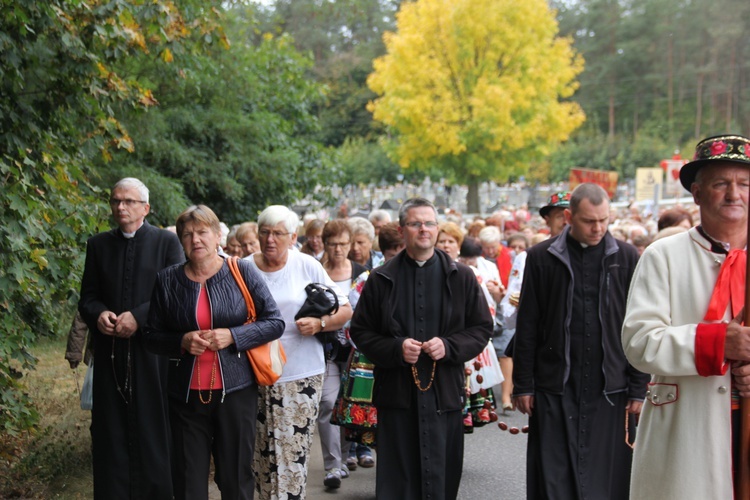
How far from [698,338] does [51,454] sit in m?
5.55

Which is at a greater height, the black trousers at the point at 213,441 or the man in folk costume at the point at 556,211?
the man in folk costume at the point at 556,211

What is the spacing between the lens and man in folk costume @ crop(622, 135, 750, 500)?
3.55 m

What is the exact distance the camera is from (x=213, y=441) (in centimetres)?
571

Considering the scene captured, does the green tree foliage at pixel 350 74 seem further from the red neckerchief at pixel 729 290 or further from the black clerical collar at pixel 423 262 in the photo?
the red neckerchief at pixel 729 290

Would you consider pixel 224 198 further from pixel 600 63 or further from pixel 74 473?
pixel 600 63

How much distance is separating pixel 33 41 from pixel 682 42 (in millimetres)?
59633

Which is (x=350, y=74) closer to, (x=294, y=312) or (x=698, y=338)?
(x=294, y=312)

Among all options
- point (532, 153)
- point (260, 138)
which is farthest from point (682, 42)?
point (260, 138)

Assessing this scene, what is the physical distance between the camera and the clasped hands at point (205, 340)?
542 centimetres

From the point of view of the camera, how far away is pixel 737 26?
55.2 meters

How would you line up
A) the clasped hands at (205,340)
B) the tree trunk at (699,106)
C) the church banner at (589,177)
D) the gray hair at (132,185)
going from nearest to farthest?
1. the clasped hands at (205,340)
2. the gray hair at (132,185)
3. the church banner at (589,177)
4. the tree trunk at (699,106)

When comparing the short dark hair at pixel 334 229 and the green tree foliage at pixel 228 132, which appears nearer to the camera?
the short dark hair at pixel 334 229

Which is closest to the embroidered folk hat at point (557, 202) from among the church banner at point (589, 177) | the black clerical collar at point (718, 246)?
the black clerical collar at point (718, 246)

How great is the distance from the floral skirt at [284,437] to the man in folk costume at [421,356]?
2.09 feet
